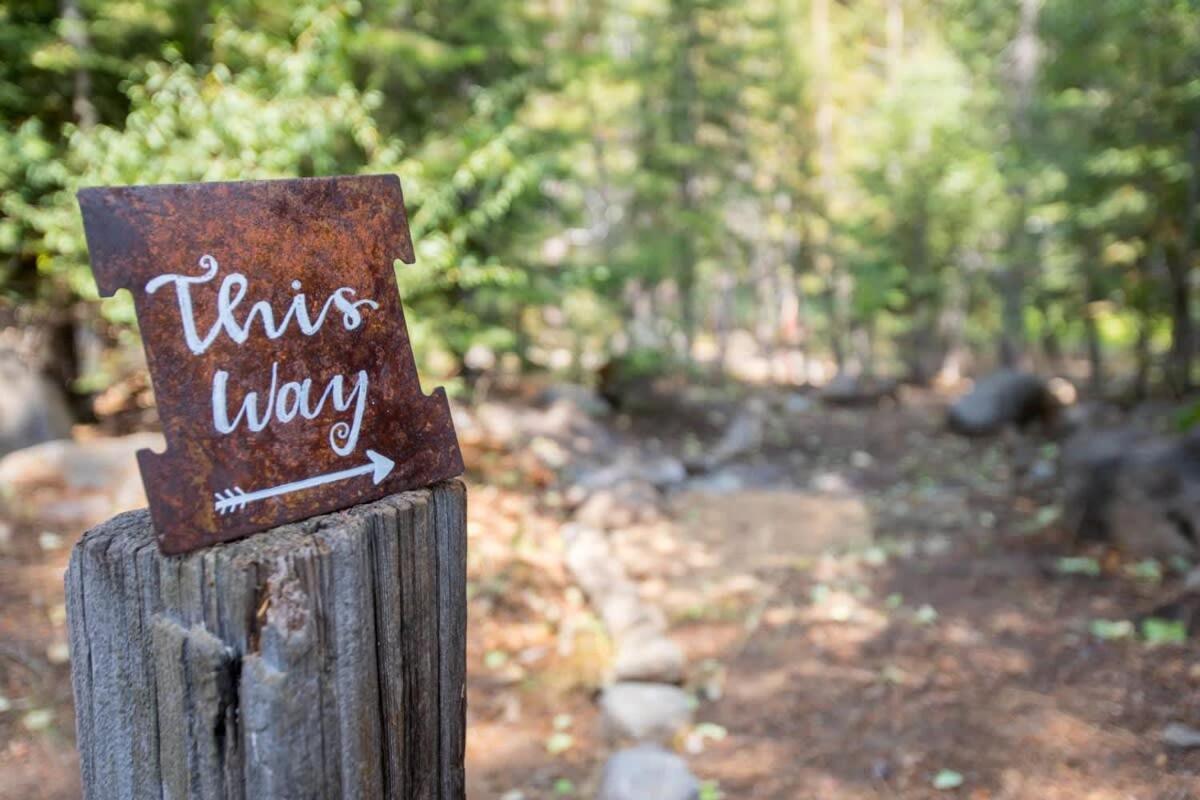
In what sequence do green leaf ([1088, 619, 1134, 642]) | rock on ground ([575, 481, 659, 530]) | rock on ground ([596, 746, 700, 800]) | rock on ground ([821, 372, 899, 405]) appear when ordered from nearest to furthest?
1. rock on ground ([596, 746, 700, 800])
2. green leaf ([1088, 619, 1134, 642])
3. rock on ground ([575, 481, 659, 530])
4. rock on ground ([821, 372, 899, 405])

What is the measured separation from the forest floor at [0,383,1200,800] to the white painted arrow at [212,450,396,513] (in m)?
2.48

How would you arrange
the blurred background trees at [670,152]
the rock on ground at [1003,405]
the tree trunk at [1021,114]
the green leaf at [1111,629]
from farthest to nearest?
1. the tree trunk at [1021,114]
2. the rock on ground at [1003,405]
3. the blurred background trees at [670,152]
4. the green leaf at [1111,629]

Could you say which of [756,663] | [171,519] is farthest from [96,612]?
[756,663]

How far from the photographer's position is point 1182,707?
3842 mm

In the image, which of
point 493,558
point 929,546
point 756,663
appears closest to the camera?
point 756,663

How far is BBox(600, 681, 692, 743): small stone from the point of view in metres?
4.12

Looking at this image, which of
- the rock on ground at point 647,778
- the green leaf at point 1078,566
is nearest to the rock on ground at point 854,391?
the green leaf at point 1078,566

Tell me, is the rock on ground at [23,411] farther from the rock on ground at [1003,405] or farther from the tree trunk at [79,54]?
the rock on ground at [1003,405]

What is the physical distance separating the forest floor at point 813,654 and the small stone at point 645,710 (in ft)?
0.33

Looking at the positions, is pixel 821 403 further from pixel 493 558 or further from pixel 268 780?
pixel 268 780

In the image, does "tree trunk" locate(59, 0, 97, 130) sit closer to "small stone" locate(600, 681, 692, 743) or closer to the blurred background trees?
the blurred background trees

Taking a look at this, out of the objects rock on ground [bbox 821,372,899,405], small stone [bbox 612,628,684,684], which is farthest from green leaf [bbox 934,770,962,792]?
rock on ground [bbox 821,372,899,405]

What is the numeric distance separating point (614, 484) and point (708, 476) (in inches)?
89.2

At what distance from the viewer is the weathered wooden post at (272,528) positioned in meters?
1.35
